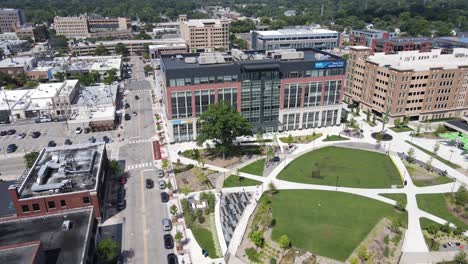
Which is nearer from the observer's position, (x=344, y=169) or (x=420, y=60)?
(x=344, y=169)

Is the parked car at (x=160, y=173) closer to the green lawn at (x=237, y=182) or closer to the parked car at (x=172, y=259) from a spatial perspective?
the green lawn at (x=237, y=182)

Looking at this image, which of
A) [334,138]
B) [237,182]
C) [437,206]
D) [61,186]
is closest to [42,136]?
[61,186]

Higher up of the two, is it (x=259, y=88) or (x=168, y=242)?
(x=259, y=88)

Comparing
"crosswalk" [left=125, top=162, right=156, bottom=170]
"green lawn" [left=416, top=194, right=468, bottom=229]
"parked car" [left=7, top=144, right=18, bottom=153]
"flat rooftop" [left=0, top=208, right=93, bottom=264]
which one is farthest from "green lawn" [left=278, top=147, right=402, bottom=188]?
"parked car" [left=7, top=144, right=18, bottom=153]

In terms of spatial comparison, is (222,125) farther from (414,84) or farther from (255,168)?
(414,84)

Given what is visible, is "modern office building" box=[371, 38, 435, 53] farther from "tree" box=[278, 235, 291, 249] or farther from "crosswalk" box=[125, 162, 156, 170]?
"tree" box=[278, 235, 291, 249]

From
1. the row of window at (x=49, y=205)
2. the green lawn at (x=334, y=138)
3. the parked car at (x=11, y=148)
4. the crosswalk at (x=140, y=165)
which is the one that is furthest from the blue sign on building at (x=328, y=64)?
the parked car at (x=11, y=148)

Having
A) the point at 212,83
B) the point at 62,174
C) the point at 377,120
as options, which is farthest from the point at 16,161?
the point at 377,120
